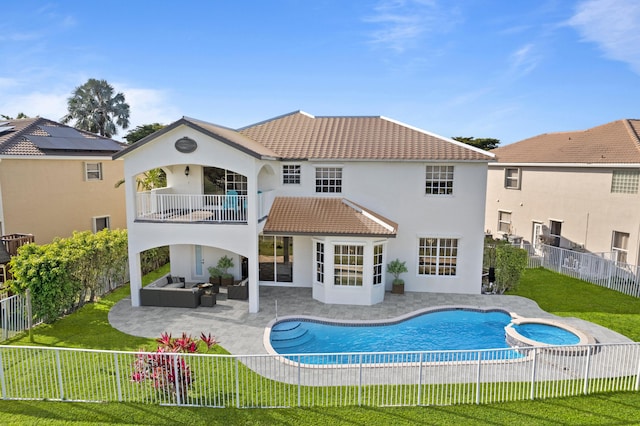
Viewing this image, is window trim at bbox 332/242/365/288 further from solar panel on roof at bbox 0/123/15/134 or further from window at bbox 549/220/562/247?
solar panel on roof at bbox 0/123/15/134

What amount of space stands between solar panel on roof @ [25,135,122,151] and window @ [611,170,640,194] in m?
33.8

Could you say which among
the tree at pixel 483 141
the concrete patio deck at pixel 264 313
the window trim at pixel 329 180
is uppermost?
the tree at pixel 483 141

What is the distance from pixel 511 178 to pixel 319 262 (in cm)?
2170

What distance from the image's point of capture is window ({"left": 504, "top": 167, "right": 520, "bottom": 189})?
32825 millimetres

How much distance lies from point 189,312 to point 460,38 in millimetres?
20397

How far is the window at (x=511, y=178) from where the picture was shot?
3283cm

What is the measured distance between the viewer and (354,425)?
9875 millimetres

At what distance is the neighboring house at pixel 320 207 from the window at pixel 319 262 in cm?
6

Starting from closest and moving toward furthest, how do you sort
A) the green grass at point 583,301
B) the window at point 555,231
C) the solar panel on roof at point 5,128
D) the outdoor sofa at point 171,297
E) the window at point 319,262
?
the green grass at point 583,301
the outdoor sofa at point 171,297
the window at point 319,262
the solar panel on roof at point 5,128
the window at point 555,231

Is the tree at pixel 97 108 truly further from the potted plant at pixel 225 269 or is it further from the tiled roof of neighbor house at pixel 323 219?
the tiled roof of neighbor house at pixel 323 219

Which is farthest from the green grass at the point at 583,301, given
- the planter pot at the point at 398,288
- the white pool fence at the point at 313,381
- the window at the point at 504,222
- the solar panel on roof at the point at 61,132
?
the solar panel on roof at the point at 61,132

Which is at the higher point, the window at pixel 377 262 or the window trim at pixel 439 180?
the window trim at pixel 439 180

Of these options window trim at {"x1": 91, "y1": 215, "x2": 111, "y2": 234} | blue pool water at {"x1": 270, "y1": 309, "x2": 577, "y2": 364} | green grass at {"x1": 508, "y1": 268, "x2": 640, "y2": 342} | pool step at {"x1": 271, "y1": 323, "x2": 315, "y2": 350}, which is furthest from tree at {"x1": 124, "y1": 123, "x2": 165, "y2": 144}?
green grass at {"x1": 508, "y1": 268, "x2": 640, "y2": 342}

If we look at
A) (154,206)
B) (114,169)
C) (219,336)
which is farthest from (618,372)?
(114,169)
